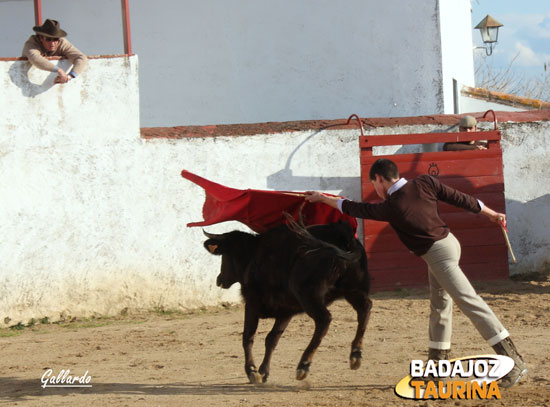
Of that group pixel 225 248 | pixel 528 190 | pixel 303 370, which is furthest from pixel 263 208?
pixel 528 190

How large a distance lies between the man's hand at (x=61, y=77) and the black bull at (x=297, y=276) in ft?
12.1

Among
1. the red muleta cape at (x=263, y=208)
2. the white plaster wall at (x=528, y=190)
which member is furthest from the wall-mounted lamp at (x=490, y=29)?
the red muleta cape at (x=263, y=208)

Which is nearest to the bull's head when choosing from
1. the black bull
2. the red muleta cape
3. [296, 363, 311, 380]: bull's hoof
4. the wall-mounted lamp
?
the black bull

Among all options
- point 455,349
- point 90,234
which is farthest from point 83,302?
point 455,349

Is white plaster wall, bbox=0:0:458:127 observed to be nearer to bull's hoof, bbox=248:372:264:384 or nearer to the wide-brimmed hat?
the wide-brimmed hat

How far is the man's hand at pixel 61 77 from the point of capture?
9.36m

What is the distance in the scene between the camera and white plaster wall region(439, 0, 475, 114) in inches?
524

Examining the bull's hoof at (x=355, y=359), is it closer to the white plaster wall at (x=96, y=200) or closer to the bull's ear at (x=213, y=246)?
the bull's ear at (x=213, y=246)

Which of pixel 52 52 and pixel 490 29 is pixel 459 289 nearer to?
pixel 52 52

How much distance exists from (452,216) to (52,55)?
5299mm

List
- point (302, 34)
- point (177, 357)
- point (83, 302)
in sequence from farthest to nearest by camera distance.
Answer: point (302, 34) < point (83, 302) < point (177, 357)

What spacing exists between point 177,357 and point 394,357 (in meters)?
1.99

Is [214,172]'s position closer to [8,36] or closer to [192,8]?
[192,8]

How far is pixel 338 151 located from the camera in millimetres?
10438
